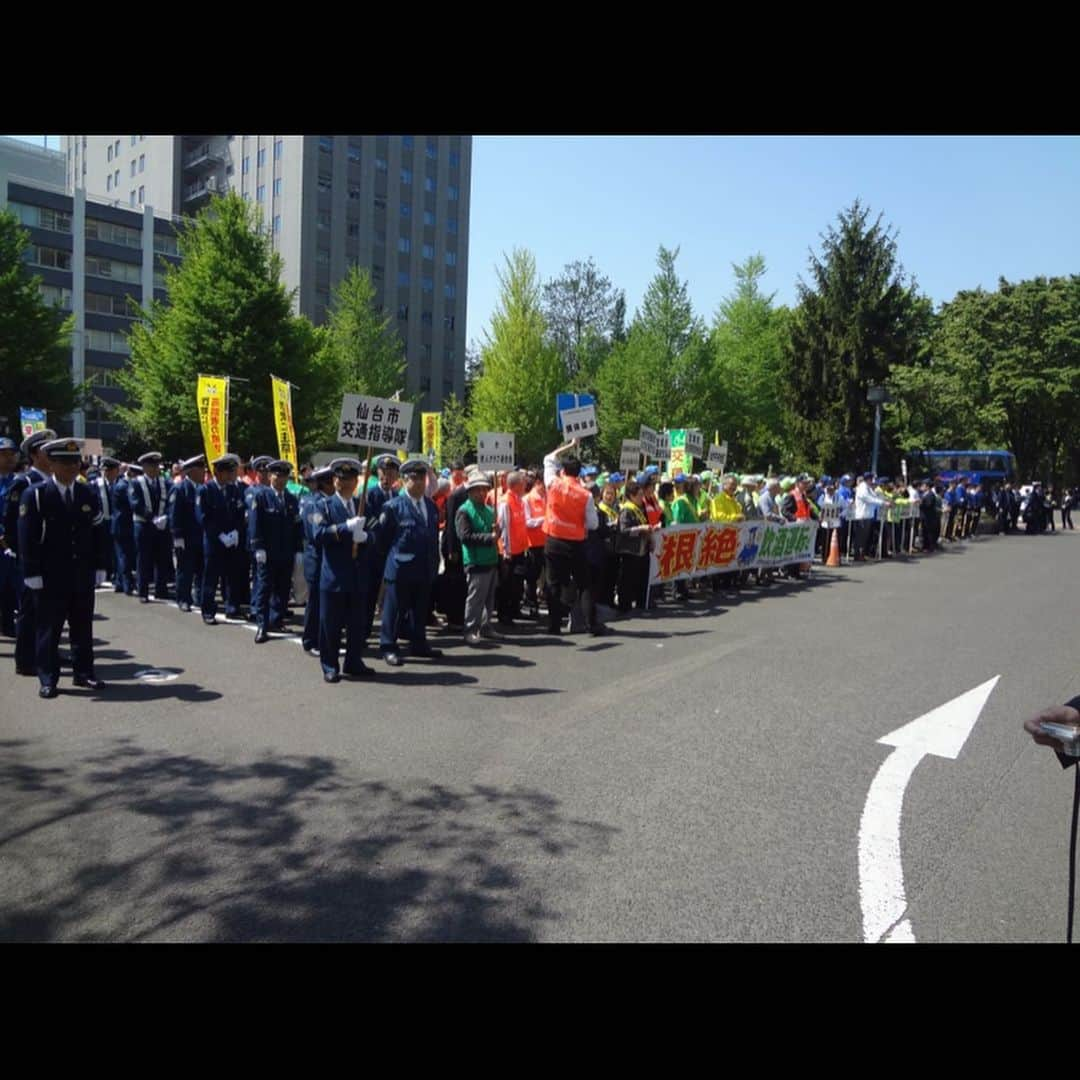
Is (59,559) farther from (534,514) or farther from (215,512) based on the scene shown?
(534,514)

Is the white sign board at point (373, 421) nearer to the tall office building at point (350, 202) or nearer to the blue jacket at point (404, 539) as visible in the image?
the blue jacket at point (404, 539)

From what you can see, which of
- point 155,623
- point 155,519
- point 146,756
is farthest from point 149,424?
point 146,756

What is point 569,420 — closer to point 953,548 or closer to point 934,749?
point 934,749

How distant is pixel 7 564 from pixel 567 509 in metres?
6.58

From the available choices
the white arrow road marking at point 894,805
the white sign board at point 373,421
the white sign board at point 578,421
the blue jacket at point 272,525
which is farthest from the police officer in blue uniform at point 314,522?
the white arrow road marking at point 894,805

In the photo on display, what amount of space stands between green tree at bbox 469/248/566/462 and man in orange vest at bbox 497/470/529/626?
36.4 m

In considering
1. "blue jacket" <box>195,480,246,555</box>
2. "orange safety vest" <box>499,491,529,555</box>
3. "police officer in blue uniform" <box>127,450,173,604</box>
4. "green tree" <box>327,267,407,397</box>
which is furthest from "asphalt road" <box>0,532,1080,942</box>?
"green tree" <box>327,267,407,397</box>

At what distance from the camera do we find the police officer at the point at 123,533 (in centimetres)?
1364

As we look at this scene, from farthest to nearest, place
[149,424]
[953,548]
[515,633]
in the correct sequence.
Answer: [149,424] → [953,548] → [515,633]

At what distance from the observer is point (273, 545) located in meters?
10.5

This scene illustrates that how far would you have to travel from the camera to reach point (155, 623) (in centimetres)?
1114

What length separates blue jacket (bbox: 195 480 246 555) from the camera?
1145cm

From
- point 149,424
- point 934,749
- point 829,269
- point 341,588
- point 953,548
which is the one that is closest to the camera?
point 934,749
